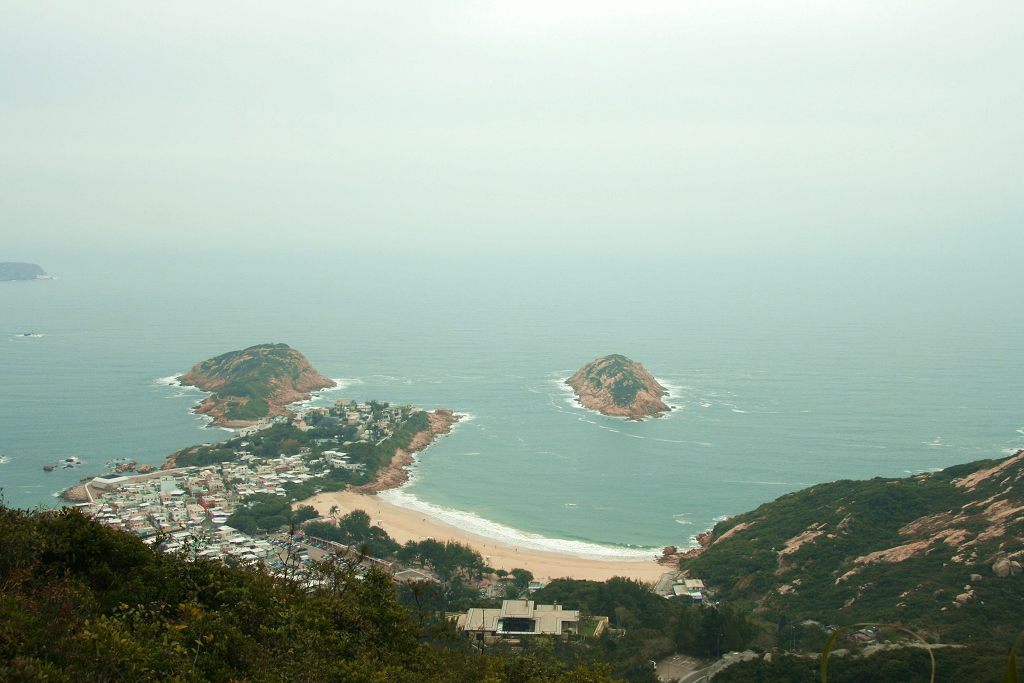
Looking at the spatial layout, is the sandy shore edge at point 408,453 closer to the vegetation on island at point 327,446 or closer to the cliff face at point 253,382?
the vegetation on island at point 327,446

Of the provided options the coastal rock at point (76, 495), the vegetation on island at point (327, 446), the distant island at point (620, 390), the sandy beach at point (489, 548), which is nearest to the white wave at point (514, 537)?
the sandy beach at point (489, 548)

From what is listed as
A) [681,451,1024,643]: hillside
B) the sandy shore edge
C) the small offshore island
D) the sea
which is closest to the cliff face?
the small offshore island

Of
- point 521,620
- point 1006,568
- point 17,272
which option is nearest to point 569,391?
point 521,620

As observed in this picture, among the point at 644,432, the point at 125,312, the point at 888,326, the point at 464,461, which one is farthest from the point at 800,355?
the point at 125,312

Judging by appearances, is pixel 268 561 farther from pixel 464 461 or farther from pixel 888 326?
pixel 888 326

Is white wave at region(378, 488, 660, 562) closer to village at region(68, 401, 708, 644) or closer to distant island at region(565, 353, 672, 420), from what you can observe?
village at region(68, 401, 708, 644)

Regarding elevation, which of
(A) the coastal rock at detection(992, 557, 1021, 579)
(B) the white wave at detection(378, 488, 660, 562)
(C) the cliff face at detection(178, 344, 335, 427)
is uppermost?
(C) the cliff face at detection(178, 344, 335, 427)
